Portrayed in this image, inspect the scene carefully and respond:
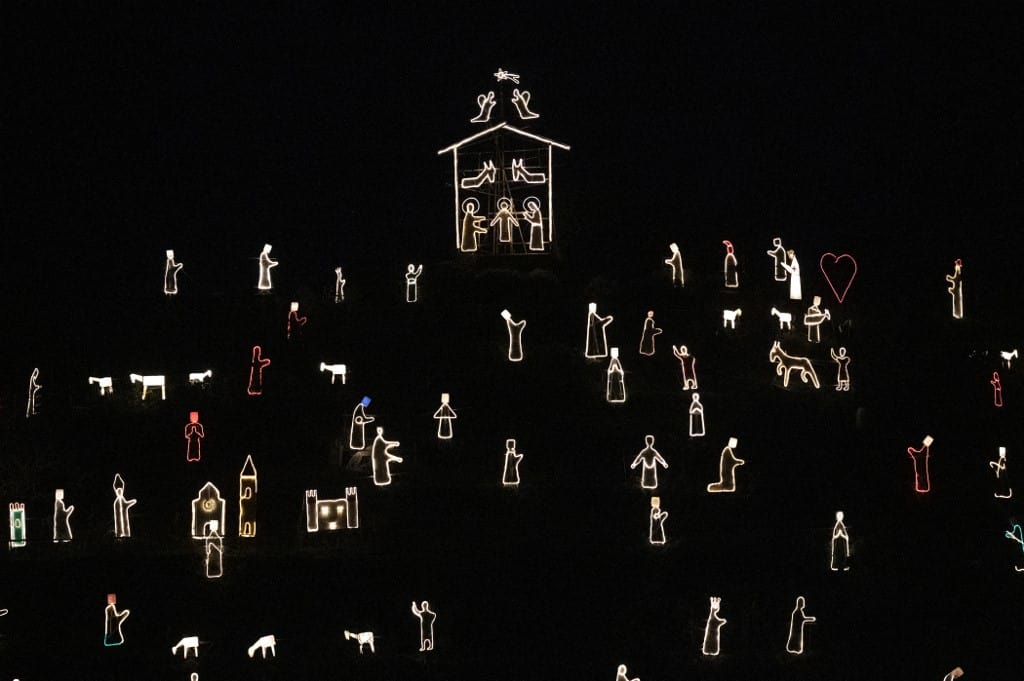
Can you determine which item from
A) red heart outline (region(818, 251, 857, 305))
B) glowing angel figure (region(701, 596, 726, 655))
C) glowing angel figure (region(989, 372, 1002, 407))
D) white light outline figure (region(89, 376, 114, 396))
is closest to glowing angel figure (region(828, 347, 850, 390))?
red heart outline (region(818, 251, 857, 305))

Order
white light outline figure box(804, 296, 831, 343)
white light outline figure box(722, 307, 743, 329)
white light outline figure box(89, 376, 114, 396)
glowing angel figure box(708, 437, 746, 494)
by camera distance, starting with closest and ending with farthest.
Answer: glowing angel figure box(708, 437, 746, 494) < white light outline figure box(89, 376, 114, 396) < white light outline figure box(804, 296, 831, 343) < white light outline figure box(722, 307, 743, 329)

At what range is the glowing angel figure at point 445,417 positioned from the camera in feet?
16.3

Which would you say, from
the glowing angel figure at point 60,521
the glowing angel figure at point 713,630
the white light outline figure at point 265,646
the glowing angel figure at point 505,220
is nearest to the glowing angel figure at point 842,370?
the glowing angel figure at point 713,630

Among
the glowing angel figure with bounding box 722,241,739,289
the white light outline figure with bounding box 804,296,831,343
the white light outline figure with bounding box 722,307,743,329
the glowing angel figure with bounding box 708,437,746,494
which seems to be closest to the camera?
the glowing angel figure with bounding box 708,437,746,494

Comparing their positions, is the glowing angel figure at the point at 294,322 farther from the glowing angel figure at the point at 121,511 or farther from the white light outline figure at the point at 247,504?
the glowing angel figure at the point at 121,511

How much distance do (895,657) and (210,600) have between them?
Answer: 3.32 m

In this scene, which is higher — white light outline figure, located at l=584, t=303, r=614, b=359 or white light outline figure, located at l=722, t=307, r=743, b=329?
white light outline figure, located at l=722, t=307, r=743, b=329

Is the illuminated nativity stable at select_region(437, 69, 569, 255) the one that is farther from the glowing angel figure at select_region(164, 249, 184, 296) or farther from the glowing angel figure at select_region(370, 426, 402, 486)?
the glowing angel figure at select_region(164, 249, 184, 296)

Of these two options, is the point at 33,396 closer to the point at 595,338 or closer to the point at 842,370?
the point at 595,338

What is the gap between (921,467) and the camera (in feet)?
16.4

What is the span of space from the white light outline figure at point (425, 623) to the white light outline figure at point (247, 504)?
0.87 metres

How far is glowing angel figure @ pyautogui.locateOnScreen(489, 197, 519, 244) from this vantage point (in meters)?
5.33

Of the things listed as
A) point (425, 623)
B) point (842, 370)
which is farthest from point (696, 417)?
point (425, 623)

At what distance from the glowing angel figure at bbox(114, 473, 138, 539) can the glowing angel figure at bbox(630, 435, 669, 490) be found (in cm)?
244
